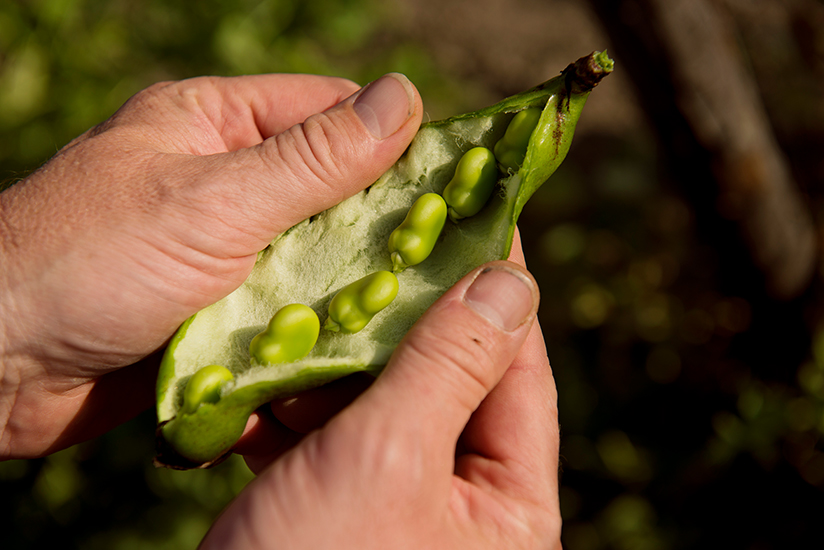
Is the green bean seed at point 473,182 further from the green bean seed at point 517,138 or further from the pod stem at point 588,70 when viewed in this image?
the pod stem at point 588,70

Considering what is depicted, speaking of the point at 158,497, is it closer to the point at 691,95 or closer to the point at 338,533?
the point at 338,533

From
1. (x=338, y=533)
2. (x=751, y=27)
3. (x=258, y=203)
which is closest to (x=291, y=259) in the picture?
(x=258, y=203)

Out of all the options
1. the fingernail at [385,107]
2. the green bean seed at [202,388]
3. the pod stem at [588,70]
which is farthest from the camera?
the fingernail at [385,107]

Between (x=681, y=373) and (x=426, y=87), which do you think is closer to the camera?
(x=681, y=373)

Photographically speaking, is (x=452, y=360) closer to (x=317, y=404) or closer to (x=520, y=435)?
(x=520, y=435)

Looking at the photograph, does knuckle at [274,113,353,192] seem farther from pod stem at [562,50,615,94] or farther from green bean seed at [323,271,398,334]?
pod stem at [562,50,615,94]

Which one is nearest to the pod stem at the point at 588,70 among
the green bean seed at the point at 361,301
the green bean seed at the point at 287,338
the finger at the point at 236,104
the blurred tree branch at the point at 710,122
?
the green bean seed at the point at 361,301
